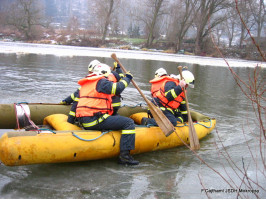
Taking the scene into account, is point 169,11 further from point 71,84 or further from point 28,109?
point 28,109

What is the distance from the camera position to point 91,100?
161 inches

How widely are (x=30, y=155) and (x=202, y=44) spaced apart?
3080 cm

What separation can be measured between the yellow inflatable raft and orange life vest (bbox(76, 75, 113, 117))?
0.31m

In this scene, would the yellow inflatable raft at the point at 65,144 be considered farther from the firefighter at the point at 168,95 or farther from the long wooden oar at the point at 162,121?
the firefighter at the point at 168,95

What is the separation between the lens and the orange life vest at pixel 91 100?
4.07 m

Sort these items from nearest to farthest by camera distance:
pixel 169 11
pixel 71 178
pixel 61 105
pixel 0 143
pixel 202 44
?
1. pixel 0 143
2. pixel 71 178
3. pixel 61 105
4. pixel 202 44
5. pixel 169 11

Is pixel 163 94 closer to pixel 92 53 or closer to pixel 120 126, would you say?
pixel 120 126

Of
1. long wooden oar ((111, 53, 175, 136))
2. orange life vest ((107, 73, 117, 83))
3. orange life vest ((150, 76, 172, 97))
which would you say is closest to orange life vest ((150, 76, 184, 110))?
orange life vest ((150, 76, 172, 97))

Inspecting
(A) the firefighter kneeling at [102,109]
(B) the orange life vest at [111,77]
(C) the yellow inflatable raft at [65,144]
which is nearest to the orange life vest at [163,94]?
(C) the yellow inflatable raft at [65,144]

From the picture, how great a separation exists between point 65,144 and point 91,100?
0.74 meters

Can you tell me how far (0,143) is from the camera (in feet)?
11.3

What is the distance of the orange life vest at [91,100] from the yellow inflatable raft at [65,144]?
31cm

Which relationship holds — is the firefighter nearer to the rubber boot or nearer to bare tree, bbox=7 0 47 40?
the rubber boot

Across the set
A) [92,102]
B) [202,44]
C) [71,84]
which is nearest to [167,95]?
[92,102]
